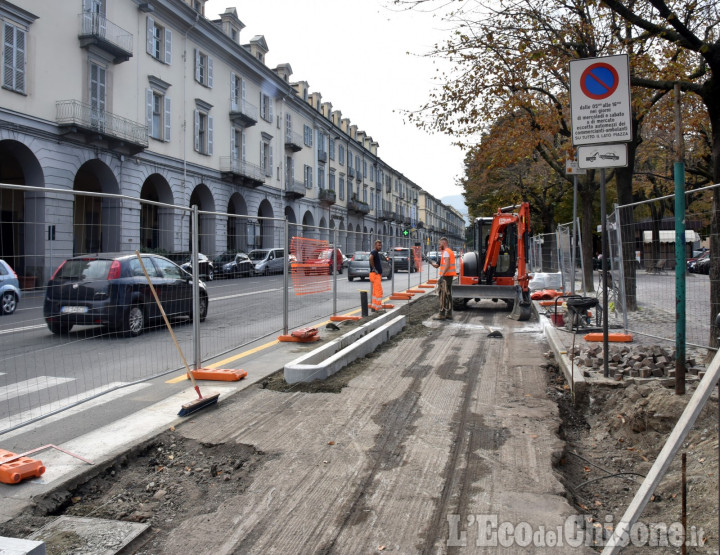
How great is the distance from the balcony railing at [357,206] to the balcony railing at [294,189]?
1560 centimetres

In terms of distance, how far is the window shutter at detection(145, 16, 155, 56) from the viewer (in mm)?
26297

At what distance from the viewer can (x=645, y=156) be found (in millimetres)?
22719

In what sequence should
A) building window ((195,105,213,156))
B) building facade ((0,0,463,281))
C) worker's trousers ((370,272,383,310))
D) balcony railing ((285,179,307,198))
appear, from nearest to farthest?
building facade ((0,0,463,281)), worker's trousers ((370,272,383,310)), building window ((195,105,213,156)), balcony railing ((285,179,307,198))

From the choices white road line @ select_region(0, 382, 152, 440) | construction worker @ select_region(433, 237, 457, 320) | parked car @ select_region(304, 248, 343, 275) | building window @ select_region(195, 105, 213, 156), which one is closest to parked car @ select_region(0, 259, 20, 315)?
white road line @ select_region(0, 382, 152, 440)

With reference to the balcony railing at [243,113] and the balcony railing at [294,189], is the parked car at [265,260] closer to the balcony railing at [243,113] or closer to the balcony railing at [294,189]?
the balcony railing at [243,113]

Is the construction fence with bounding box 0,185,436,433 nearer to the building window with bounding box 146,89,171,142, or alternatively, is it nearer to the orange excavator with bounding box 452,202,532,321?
the orange excavator with bounding box 452,202,532,321

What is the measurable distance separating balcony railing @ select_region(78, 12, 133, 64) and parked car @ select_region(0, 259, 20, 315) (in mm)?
21122

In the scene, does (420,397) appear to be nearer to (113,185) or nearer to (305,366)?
(305,366)

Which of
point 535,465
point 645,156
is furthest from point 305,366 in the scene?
point 645,156

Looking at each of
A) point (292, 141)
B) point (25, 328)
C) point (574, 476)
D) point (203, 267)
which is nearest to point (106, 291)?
point (25, 328)

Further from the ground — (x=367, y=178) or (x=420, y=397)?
(x=367, y=178)

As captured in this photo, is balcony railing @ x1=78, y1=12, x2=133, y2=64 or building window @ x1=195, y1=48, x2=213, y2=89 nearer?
balcony railing @ x1=78, y1=12, x2=133, y2=64

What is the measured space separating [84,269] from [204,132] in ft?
93.2

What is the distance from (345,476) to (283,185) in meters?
39.4
